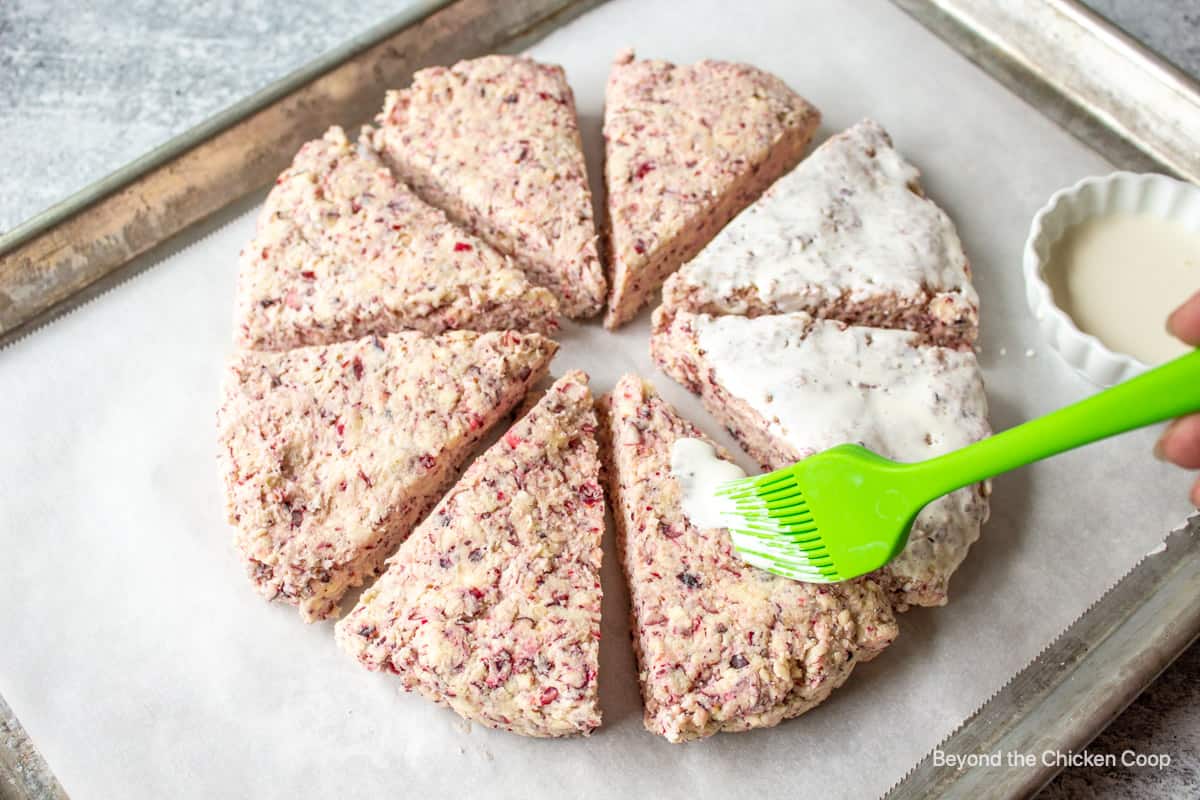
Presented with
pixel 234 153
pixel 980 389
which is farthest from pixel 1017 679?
pixel 234 153

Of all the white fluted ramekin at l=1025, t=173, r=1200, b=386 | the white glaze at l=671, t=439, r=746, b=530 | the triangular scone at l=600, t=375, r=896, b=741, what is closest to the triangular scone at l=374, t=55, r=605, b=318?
the white glaze at l=671, t=439, r=746, b=530

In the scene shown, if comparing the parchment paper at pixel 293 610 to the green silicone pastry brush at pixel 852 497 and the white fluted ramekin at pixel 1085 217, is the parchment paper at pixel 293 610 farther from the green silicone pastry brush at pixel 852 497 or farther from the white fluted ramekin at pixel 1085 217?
the green silicone pastry brush at pixel 852 497

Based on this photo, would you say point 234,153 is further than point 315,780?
Yes

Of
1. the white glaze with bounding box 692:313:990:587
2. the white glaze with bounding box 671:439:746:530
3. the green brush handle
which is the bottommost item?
the white glaze with bounding box 671:439:746:530

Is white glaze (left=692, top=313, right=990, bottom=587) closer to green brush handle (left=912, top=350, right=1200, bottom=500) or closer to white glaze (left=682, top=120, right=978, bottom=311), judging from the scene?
white glaze (left=682, top=120, right=978, bottom=311)

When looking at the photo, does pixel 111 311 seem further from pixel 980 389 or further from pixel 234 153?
pixel 980 389

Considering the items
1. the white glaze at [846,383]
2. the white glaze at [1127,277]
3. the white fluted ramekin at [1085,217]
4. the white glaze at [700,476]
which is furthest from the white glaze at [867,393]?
the white glaze at [1127,277]

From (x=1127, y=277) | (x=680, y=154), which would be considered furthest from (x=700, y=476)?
(x=1127, y=277)
